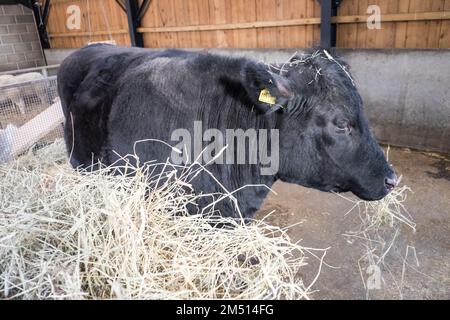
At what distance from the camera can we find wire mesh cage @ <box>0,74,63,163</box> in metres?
4.25

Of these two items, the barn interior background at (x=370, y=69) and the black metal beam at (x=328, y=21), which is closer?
the barn interior background at (x=370, y=69)

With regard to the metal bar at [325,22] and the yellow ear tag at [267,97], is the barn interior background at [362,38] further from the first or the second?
the yellow ear tag at [267,97]

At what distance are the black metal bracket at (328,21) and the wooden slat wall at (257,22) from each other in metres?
0.11

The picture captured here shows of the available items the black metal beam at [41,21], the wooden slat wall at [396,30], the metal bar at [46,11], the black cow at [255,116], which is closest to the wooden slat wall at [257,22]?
the wooden slat wall at [396,30]

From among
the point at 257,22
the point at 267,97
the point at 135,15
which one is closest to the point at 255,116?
the point at 267,97

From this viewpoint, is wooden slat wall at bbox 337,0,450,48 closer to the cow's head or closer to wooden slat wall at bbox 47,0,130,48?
the cow's head

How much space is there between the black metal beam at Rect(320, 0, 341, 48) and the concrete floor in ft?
7.04

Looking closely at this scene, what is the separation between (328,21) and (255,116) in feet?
12.6

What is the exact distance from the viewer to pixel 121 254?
129 cm

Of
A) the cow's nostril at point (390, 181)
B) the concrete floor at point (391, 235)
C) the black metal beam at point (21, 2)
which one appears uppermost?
the black metal beam at point (21, 2)

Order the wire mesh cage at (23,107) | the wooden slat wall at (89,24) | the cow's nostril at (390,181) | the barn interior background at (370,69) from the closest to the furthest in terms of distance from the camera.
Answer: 1. the cow's nostril at (390,181)
2. the barn interior background at (370,69)
3. the wire mesh cage at (23,107)
4. the wooden slat wall at (89,24)

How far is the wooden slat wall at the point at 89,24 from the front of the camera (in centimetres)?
956

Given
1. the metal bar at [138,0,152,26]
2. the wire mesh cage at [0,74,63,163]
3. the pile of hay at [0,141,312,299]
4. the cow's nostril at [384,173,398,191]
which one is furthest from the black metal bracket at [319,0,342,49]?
the pile of hay at [0,141,312,299]

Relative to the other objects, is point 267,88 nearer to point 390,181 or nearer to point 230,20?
point 390,181
